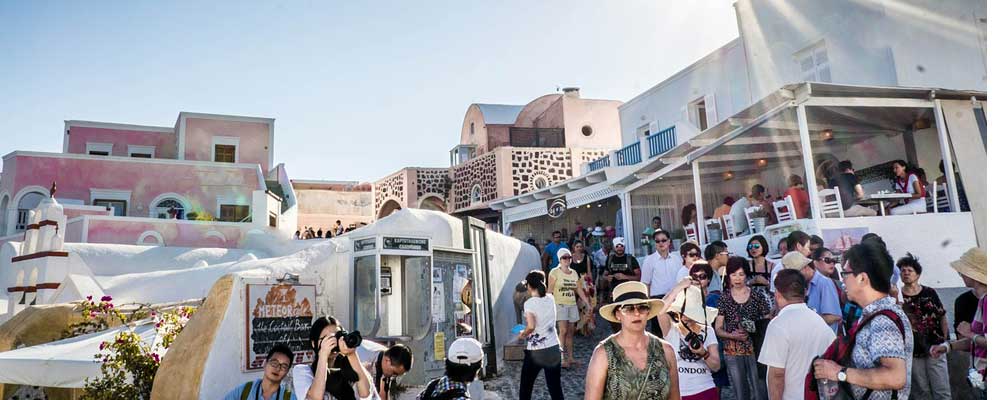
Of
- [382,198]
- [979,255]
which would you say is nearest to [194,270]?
[979,255]

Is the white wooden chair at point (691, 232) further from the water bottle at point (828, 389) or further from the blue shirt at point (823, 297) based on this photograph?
the water bottle at point (828, 389)

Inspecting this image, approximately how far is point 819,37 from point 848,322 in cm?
973

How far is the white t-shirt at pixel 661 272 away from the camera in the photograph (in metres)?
7.21

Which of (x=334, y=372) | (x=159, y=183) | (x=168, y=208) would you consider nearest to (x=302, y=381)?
(x=334, y=372)

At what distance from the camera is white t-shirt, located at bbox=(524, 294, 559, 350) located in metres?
5.34

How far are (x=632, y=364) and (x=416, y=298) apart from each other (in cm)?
499

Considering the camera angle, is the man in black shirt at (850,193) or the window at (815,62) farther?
the window at (815,62)

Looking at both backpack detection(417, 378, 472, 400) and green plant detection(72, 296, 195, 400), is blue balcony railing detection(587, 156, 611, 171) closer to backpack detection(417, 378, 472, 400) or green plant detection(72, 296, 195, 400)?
green plant detection(72, 296, 195, 400)

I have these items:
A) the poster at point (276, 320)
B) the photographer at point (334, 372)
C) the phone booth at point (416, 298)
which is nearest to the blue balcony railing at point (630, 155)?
the phone booth at point (416, 298)

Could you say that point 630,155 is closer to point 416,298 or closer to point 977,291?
point 416,298

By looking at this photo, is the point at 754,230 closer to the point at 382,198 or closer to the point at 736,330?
the point at 736,330

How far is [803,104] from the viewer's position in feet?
25.1

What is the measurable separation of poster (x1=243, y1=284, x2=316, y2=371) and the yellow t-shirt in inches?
115

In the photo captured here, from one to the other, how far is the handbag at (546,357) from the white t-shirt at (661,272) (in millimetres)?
2291
